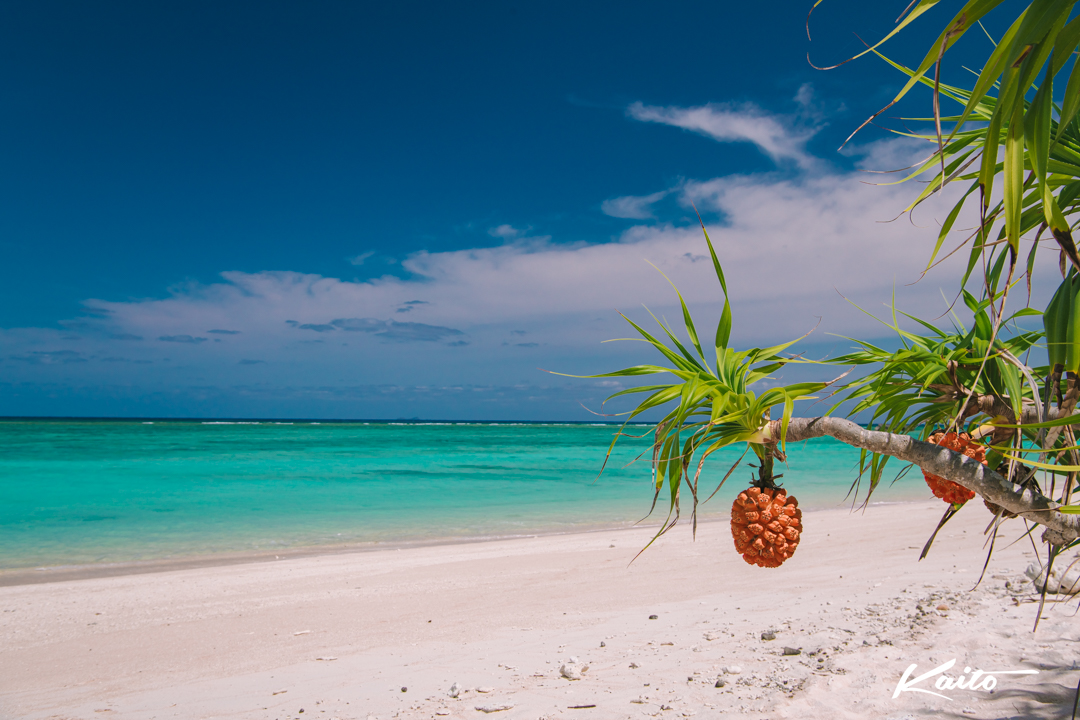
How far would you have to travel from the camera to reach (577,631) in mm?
5172

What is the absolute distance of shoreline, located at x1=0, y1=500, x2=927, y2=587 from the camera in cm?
774

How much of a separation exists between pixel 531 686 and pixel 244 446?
110ft

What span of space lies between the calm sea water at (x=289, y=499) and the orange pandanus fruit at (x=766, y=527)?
10.2 feet

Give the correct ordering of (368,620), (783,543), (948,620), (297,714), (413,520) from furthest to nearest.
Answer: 1. (413,520)
2. (368,620)
3. (948,620)
4. (297,714)
5. (783,543)

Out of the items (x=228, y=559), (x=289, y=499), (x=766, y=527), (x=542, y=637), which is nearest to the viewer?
(x=766, y=527)

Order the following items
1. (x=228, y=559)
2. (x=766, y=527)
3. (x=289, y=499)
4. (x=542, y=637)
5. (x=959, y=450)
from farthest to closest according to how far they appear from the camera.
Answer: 1. (x=289, y=499)
2. (x=228, y=559)
3. (x=542, y=637)
4. (x=959, y=450)
5. (x=766, y=527)

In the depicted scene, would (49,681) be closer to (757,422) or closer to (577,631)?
(577,631)

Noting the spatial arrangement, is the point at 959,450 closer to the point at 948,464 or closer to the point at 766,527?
the point at 948,464

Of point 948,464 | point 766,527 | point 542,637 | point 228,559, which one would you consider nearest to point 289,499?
point 228,559

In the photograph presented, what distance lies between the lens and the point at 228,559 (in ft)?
28.8

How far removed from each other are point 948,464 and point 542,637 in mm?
4600

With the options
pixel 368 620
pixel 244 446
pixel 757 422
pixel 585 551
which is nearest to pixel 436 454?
pixel 244 446

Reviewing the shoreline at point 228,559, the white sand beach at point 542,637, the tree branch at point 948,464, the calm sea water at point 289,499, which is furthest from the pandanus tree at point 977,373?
the shoreline at point 228,559

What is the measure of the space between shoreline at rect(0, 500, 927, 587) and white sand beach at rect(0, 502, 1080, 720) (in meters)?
0.44
